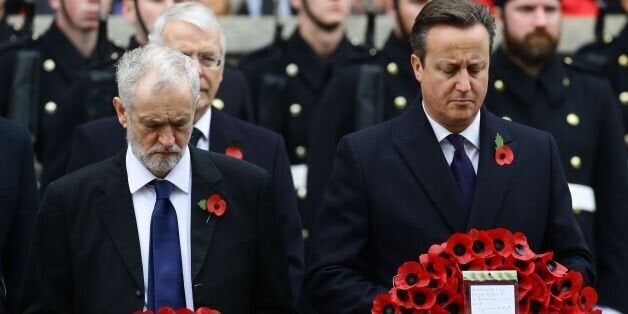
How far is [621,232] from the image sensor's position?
854 centimetres

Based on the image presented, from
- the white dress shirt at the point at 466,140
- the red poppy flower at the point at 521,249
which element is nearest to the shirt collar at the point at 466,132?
the white dress shirt at the point at 466,140

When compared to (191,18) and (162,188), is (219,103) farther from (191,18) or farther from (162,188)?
(162,188)

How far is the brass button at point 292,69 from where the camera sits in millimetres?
10793

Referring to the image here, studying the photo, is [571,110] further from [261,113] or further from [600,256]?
[261,113]

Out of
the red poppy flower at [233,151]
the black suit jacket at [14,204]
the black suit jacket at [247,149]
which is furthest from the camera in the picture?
the red poppy flower at [233,151]

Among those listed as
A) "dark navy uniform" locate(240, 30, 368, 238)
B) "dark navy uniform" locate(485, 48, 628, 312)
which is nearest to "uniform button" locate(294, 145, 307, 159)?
"dark navy uniform" locate(240, 30, 368, 238)

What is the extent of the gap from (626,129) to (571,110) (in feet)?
4.09

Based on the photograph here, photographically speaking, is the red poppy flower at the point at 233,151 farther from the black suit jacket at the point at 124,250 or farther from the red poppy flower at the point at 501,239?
the red poppy flower at the point at 501,239

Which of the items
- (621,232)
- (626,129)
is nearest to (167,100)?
(621,232)

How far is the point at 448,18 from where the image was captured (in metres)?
6.90

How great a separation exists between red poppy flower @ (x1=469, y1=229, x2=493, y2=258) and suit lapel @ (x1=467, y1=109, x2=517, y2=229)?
274mm

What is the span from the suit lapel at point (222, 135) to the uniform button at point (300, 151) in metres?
1.92

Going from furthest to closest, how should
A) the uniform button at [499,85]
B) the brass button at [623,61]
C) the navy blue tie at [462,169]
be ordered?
the brass button at [623,61], the uniform button at [499,85], the navy blue tie at [462,169]

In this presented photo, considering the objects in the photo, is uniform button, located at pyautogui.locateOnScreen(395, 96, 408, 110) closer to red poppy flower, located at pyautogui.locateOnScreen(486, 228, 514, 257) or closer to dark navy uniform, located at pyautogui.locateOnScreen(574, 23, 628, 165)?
dark navy uniform, located at pyautogui.locateOnScreen(574, 23, 628, 165)
